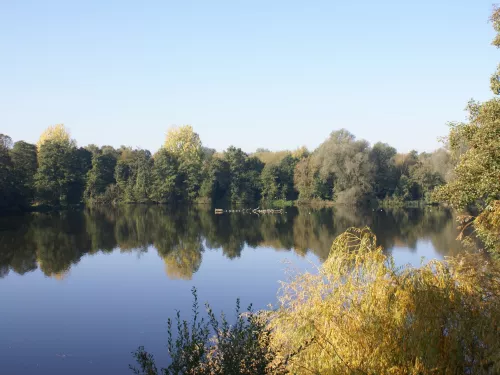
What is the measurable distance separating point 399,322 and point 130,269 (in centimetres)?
1619

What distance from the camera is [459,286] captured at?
21.9 ft

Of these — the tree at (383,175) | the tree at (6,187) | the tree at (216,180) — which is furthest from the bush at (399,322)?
the tree at (216,180)

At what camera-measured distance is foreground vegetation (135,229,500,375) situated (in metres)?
4.84

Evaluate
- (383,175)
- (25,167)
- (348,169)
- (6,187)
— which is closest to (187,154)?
(25,167)

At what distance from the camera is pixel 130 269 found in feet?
66.8

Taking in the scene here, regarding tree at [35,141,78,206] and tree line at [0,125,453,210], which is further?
tree line at [0,125,453,210]

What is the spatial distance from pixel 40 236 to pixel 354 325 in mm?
26196

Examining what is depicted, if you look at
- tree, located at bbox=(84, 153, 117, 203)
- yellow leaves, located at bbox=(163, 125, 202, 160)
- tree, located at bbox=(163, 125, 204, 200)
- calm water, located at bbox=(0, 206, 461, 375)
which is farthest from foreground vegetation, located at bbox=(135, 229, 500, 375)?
yellow leaves, located at bbox=(163, 125, 202, 160)

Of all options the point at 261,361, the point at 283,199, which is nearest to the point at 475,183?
the point at 261,361

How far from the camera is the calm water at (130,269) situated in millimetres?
11555

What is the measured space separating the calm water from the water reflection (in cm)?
7

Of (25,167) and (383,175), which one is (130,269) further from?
(383,175)

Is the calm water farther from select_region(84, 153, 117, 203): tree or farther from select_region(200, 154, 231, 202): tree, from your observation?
select_region(200, 154, 231, 202): tree

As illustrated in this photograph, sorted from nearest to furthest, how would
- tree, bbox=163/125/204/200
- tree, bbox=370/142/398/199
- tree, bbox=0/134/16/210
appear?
tree, bbox=0/134/16/210
tree, bbox=370/142/398/199
tree, bbox=163/125/204/200
